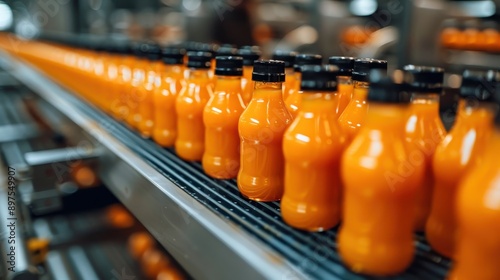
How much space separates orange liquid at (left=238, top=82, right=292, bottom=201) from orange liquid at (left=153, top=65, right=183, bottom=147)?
412 mm

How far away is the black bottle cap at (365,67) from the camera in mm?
764

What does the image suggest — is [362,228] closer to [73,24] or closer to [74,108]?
[74,108]

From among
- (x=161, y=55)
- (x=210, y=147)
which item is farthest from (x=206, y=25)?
(x=210, y=147)

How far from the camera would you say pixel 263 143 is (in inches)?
33.2

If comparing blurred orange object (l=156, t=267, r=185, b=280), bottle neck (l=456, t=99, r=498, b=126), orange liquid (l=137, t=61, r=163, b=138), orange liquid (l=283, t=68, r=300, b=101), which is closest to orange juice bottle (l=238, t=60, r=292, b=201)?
orange liquid (l=283, t=68, r=300, b=101)

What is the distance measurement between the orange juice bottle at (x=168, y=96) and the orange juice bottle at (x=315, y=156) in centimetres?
57

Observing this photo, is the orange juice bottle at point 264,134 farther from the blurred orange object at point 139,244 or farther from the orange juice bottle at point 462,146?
the blurred orange object at point 139,244

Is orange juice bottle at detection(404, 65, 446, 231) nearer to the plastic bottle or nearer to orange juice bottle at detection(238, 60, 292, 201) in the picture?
orange juice bottle at detection(238, 60, 292, 201)

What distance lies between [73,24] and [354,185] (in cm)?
555

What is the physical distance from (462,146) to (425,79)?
12cm

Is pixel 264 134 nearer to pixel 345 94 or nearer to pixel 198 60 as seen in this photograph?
pixel 345 94

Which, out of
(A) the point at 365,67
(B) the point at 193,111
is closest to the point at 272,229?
(A) the point at 365,67

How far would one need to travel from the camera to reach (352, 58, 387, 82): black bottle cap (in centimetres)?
76

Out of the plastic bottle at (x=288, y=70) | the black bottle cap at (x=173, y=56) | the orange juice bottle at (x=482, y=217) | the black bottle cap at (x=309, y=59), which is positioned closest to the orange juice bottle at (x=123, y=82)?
the black bottle cap at (x=173, y=56)
